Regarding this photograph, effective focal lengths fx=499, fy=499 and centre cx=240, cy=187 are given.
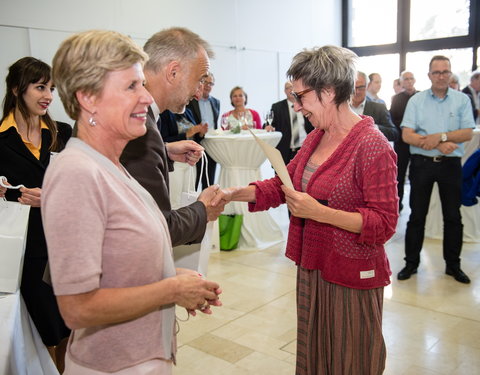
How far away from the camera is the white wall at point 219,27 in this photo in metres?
5.72

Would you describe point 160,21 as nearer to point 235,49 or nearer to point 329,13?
point 235,49

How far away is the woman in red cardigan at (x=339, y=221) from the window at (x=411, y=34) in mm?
8081

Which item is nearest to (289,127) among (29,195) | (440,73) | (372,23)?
(440,73)

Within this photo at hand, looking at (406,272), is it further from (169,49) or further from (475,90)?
(475,90)

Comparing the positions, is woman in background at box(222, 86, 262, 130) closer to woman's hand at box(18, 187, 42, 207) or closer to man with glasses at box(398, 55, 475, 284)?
man with glasses at box(398, 55, 475, 284)

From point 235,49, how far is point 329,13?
11.9 ft

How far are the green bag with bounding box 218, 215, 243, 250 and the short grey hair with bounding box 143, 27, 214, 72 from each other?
376 centimetres

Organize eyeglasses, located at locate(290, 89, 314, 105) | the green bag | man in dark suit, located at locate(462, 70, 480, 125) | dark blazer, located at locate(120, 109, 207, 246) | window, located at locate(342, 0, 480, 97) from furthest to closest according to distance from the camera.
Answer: window, located at locate(342, 0, 480, 97), man in dark suit, located at locate(462, 70, 480, 125), the green bag, eyeglasses, located at locate(290, 89, 314, 105), dark blazer, located at locate(120, 109, 207, 246)

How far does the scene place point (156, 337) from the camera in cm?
138

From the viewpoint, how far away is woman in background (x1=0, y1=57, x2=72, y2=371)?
251 centimetres

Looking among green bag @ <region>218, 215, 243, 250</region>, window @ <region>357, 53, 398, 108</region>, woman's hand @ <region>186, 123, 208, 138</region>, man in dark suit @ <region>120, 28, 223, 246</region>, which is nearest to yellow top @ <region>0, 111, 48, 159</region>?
man in dark suit @ <region>120, 28, 223, 246</region>

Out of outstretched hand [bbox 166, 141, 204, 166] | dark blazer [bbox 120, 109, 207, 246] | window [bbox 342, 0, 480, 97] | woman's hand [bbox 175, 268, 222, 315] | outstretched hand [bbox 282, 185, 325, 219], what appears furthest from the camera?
window [bbox 342, 0, 480, 97]

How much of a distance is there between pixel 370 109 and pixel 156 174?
13.5 feet

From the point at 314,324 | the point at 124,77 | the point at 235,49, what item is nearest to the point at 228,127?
the point at 235,49
